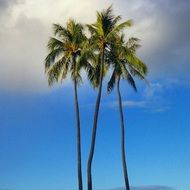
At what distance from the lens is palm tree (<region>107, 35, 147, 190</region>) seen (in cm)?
6228

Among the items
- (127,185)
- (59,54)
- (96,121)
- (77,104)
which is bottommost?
(127,185)

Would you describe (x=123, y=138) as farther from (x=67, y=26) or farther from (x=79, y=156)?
(x=67, y=26)

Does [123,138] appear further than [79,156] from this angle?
Yes

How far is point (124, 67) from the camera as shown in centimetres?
6506

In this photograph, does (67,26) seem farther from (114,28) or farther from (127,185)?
(127,185)

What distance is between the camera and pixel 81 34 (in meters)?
63.0

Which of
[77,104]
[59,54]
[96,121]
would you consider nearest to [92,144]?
[96,121]

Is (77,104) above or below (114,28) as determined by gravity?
below

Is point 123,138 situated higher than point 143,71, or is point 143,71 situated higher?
point 143,71

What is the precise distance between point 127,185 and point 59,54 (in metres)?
15.3

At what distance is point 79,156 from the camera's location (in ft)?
197

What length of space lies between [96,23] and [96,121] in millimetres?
9853

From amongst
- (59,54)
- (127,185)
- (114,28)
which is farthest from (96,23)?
(127,185)

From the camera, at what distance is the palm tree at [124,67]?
62.3 meters
